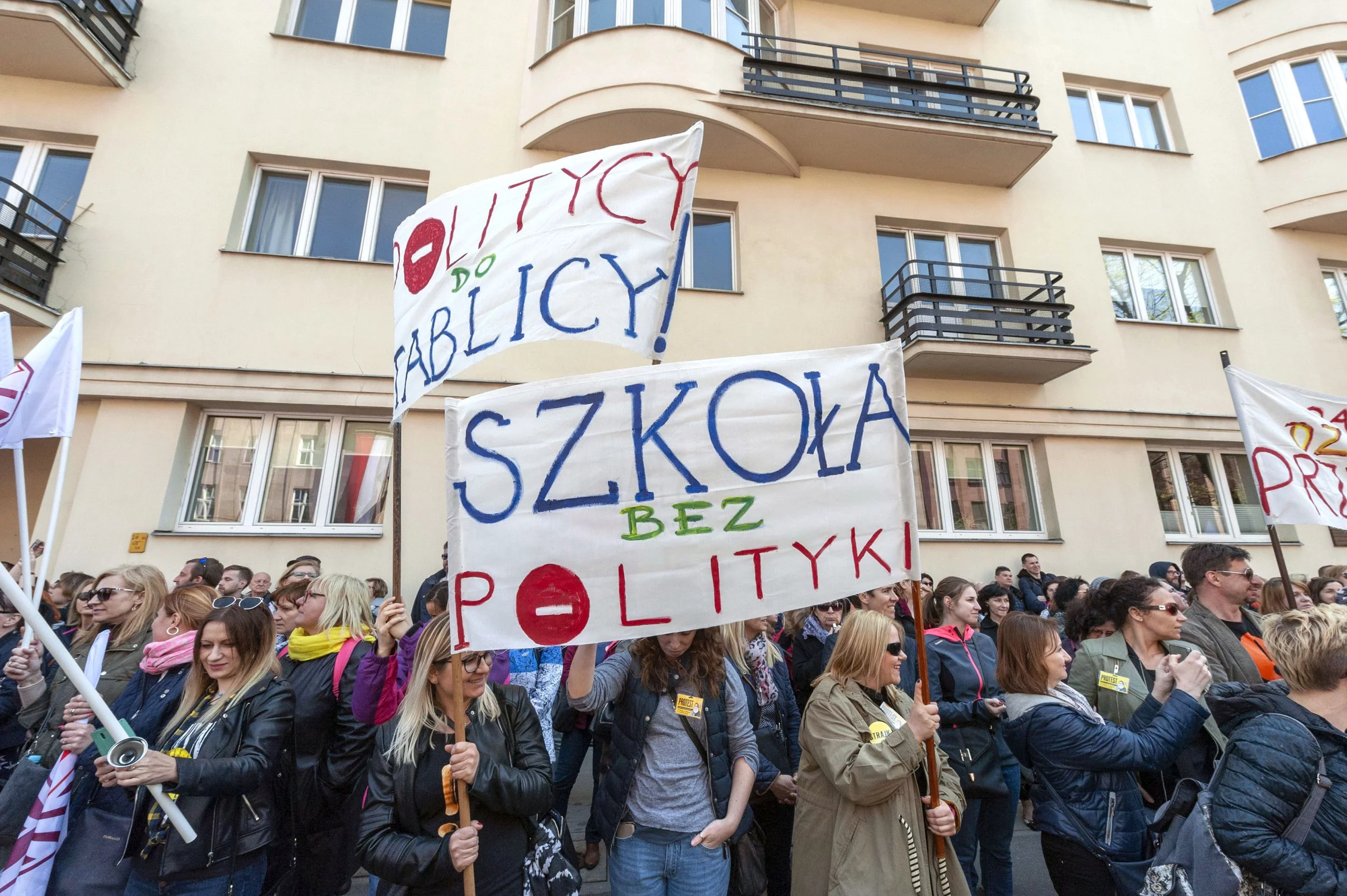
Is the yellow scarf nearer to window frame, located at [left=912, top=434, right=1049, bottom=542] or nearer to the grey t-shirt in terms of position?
the grey t-shirt

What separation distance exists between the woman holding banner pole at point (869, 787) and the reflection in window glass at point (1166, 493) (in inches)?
312

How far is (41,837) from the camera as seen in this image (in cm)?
258

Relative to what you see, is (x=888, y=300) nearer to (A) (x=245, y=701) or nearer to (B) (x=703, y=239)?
(B) (x=703, y=239)

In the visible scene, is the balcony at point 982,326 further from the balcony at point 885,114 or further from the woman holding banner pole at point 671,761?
the woman holding banner pole at point 671,761

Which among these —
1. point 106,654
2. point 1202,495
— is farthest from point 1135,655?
point 1202,495

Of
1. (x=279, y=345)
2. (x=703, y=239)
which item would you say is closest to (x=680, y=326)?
(x=703, y=239)

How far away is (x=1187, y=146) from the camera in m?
10.3

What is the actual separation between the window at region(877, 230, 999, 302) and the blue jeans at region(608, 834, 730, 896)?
7.60 meters

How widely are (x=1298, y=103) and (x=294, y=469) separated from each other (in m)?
15.4

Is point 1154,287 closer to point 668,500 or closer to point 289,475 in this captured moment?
point 668,500

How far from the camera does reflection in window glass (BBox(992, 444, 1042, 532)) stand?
8586 mm

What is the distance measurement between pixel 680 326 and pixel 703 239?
4.99 ft

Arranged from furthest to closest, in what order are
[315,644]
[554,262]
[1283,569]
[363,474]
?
[363,474] → [1283,569] → [315,644] → [554,262]

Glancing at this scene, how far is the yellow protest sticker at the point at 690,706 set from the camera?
2744mm
